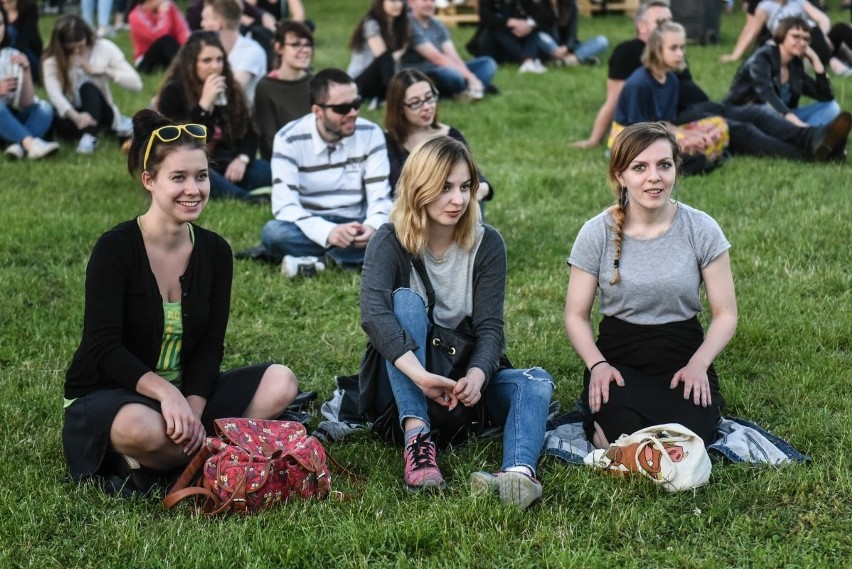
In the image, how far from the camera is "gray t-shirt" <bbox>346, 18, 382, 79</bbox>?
42.9 ft

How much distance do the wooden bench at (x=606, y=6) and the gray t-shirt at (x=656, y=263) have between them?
626 inches

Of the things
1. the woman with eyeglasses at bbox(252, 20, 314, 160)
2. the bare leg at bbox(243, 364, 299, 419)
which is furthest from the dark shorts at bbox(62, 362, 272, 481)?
the woman with eyeglasses at bbox(252, 20, 314, 160)

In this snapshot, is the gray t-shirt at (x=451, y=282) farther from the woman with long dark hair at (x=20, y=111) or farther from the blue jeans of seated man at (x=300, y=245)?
the woman with long dark hair at (x=20, y=111)

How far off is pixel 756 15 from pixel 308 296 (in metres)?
9.65

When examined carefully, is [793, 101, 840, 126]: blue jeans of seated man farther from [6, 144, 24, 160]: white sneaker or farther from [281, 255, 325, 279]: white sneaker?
[6, 144, 24, 160]: white sneaker

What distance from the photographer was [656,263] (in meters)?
4.86

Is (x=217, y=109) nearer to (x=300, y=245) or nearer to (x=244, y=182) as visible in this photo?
(x=244, y=182)

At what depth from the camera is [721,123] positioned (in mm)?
9828

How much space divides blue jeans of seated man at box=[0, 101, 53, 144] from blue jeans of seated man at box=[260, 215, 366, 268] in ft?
12.6

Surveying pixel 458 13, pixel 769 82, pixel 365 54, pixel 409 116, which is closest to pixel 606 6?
pixel 458 13

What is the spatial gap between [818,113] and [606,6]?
33.4 feet

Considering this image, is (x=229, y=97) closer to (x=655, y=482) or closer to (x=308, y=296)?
(x=308, y=296)

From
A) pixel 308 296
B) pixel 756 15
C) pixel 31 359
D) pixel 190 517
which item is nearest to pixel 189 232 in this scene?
pixel 190 517

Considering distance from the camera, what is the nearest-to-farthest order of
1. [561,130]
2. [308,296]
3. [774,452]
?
1. [774,452]
2. [308,296]
3. [561,130]
